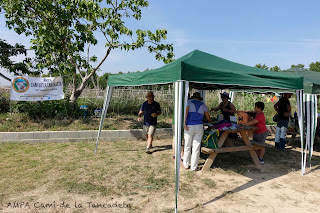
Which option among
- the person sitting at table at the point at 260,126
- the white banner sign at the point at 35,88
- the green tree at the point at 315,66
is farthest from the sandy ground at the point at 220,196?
the green tree at the point at 315,66

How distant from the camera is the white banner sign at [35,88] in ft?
23.9

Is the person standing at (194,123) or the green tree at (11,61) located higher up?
the green tree at (11,61)

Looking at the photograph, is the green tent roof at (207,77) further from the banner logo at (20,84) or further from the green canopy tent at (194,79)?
the banner logo at (20,84)

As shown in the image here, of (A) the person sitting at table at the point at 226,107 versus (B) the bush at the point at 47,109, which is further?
(B) the bush at the point at 47,109

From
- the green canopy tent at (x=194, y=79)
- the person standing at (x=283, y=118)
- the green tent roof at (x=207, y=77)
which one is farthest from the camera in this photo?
the person standing at (x=283, y=118)

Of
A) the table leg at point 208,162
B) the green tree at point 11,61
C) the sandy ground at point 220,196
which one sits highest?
the green tree at point 11,61

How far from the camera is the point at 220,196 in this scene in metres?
3.60

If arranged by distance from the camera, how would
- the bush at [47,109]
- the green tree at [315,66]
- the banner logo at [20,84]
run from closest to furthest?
the banner logo at [20,84]
the bush at [47,109]
the green tree at [315,66]

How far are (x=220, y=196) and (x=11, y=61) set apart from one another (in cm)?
852

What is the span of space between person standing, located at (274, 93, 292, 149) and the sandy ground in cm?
167

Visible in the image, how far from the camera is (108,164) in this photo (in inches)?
197

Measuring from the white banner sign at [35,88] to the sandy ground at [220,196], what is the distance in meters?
4.55

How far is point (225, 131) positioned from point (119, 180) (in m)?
2.33

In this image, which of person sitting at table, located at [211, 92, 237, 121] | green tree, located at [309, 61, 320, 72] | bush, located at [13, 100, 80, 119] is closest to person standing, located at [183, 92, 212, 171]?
person sitting at table, located at [211, 92, 237, 121]
